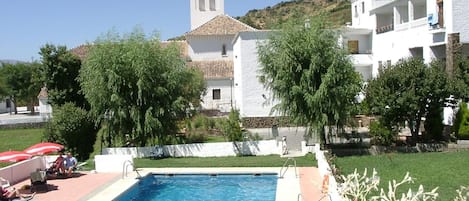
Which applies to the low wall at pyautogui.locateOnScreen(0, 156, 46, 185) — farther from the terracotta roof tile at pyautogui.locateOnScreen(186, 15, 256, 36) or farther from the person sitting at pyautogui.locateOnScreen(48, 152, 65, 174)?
the terracotta roof tile at pyautogui.locateOnScreen(186, 15, 256, 36)

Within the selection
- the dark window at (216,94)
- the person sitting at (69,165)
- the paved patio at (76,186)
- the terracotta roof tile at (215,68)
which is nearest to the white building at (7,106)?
the terracotta roof tile at (215,68)

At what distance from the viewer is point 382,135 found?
25.4 m

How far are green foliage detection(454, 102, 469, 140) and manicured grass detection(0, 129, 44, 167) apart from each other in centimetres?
2785

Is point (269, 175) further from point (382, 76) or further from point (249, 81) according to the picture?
point (249, 81)

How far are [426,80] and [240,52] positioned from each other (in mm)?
16443

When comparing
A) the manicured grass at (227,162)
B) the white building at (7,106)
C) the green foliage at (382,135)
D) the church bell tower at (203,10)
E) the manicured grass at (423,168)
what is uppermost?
the church bell tower at (203,10)

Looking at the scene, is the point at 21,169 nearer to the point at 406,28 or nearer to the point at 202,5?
the point at 406,28

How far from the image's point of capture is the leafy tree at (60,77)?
30.4m

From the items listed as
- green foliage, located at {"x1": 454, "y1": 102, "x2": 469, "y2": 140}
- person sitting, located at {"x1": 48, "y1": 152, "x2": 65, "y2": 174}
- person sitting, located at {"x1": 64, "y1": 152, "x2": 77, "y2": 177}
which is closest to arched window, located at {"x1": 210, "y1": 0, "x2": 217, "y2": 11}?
green foliage, located at {"x1": 454, "y1": 102, "x2": 469, "y2": 140}

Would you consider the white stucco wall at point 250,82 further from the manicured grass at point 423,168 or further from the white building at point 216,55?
the manicured grass at point 423,168

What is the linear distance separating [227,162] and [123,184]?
5998mm

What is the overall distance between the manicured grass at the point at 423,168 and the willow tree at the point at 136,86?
932 centimetres

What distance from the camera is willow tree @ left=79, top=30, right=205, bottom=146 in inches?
1013

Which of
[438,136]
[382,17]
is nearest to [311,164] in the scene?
[438,136]
